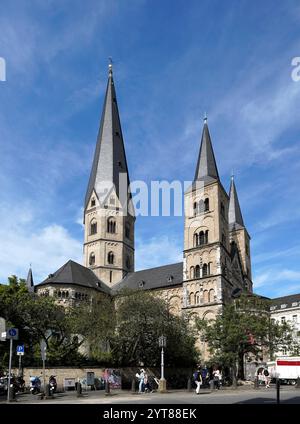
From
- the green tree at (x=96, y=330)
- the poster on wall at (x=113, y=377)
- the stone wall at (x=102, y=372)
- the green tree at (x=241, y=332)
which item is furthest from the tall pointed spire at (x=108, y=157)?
the poster on wall at (x=113, y=377)

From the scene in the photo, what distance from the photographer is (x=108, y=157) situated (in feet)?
250

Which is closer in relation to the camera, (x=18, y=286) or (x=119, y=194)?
(x=18, y=286)

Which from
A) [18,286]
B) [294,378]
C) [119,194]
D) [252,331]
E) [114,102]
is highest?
[114,102]

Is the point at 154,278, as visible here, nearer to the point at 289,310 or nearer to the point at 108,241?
the point at 108,241

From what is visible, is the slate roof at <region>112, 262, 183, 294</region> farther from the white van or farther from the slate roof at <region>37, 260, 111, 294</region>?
the white van

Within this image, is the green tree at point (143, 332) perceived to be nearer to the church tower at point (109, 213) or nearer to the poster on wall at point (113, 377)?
the poster on wall at point (113, 377)

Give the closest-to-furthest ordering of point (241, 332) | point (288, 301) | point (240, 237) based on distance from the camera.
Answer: point (241, 332) → point (240, 237) → point (288, 301)

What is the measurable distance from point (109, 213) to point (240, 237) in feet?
76.6

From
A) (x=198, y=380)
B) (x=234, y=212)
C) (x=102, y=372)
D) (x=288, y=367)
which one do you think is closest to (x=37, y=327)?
(x=102, y=372)

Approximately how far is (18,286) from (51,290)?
43.7 ft

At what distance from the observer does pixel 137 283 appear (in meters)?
69.3
